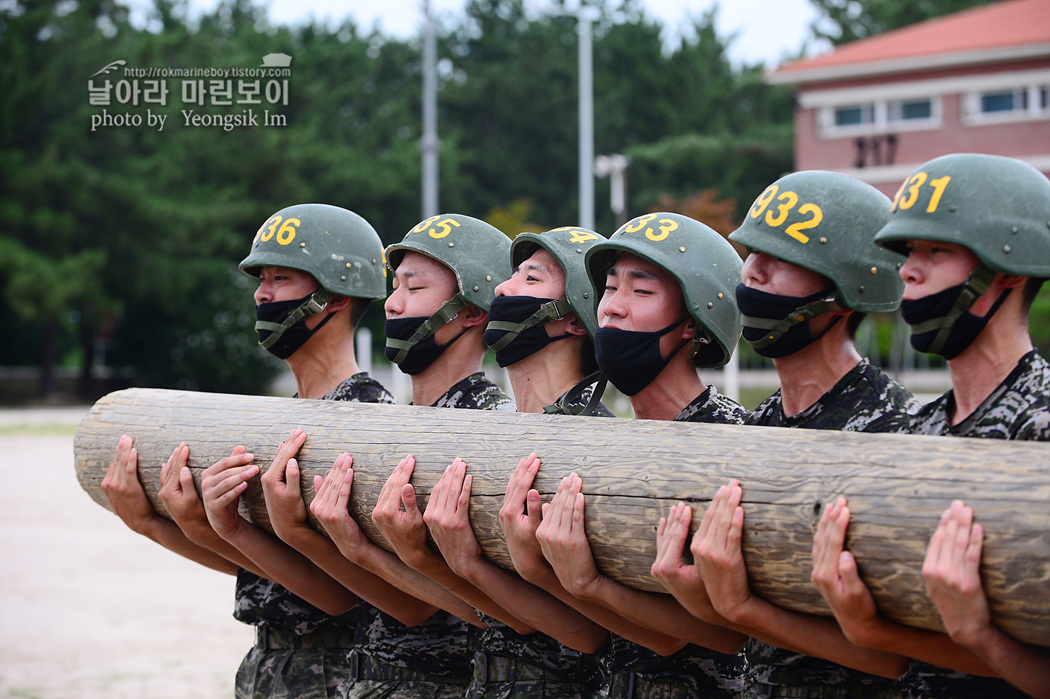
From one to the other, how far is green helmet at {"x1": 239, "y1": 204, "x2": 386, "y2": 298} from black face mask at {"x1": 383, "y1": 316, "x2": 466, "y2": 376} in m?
0.57

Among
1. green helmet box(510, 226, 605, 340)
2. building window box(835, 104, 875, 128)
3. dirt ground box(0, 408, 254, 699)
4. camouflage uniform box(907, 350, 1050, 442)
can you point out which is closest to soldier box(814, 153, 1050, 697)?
camouflage uniform box(907, 350, 1050, 442)

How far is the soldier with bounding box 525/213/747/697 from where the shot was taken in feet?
11.2

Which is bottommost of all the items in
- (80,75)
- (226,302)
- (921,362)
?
(921,362)

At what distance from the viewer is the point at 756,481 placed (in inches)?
107

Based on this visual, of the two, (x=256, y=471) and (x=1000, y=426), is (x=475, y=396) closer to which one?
(x=256, y=471)

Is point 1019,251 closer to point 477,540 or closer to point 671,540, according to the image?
point 671,540

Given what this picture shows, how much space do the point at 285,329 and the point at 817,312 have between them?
8.02 feet

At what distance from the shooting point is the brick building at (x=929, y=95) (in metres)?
33.1

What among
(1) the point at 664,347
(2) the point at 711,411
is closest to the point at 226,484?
(1) the point at 664,347

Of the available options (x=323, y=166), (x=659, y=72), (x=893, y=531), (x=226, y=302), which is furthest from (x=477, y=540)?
(x=659, y=72)

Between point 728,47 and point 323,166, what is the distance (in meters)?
23.2

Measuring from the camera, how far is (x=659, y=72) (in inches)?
2068

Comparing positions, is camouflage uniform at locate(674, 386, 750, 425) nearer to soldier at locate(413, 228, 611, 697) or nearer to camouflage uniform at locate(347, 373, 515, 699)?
soldier at locate(413, 228, 611, 697)

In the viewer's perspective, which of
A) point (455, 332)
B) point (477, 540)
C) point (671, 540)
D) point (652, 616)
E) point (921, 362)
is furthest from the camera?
point (921, 362)
